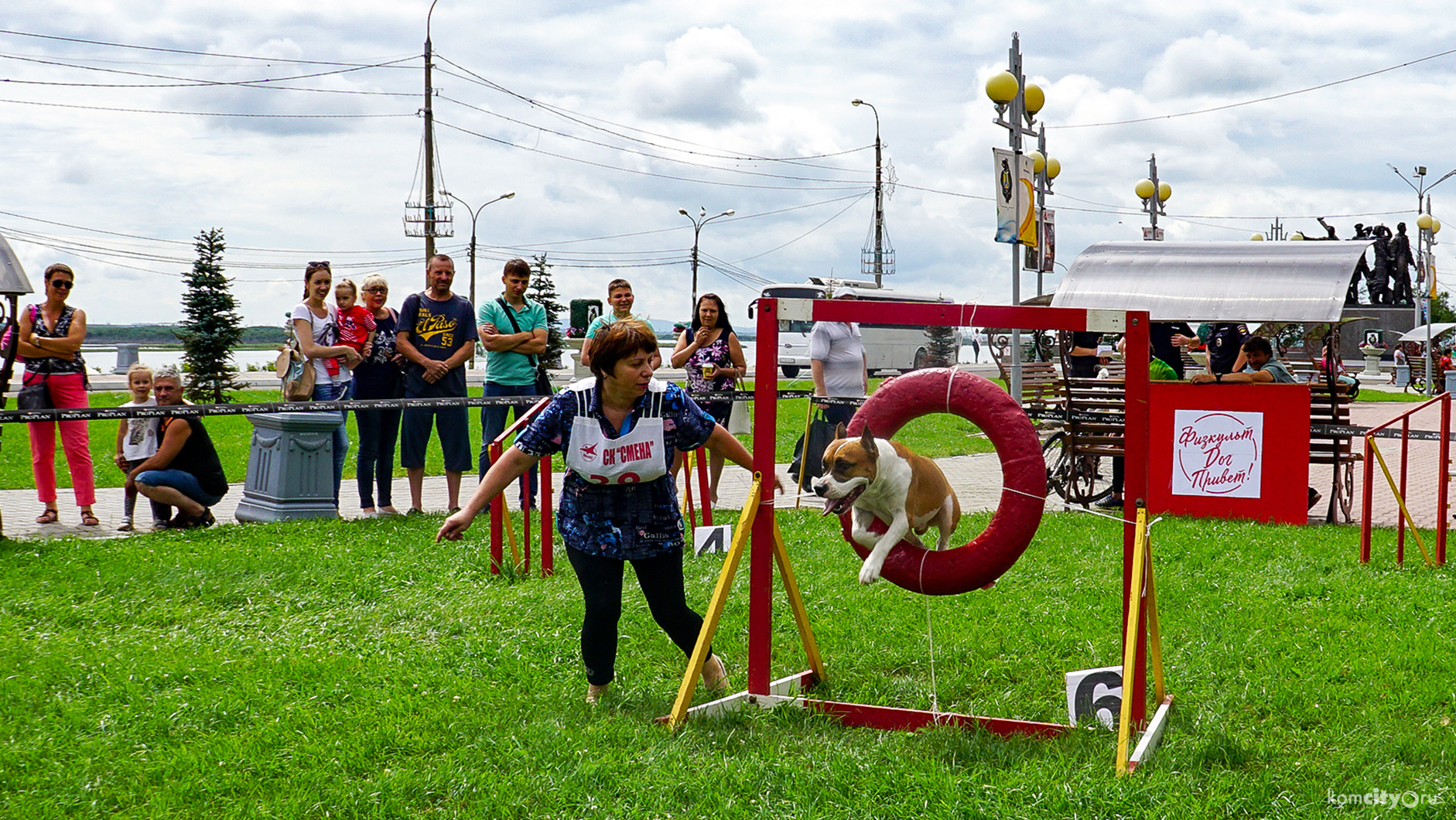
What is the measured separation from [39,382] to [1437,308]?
83990 millimetres

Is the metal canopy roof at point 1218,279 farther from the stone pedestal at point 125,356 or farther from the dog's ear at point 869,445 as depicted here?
the stone pedestal at point 125,356

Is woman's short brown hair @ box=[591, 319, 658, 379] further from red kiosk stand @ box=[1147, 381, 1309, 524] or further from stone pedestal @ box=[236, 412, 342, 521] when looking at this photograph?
red kiosk stand @ box=[1147, 381, 1309, 524]

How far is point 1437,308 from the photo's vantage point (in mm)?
75125

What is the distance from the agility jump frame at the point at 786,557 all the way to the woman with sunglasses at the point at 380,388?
5.21 m

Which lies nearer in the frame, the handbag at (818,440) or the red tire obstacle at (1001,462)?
the red tire obstacle at (1001,462)

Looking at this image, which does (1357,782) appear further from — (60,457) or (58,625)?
(60,457)

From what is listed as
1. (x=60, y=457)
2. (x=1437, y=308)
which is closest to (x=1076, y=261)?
(x=60, y=457)

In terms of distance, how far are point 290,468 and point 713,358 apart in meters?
3.35

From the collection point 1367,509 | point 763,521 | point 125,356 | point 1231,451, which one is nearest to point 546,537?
point 763,521

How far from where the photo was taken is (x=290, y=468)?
29.2 ft

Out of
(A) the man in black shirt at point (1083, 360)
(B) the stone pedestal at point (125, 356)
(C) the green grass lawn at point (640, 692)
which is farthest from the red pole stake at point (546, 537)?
(B) the stone pedestal at point (125, 356)

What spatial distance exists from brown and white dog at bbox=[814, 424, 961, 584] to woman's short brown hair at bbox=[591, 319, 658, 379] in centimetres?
78

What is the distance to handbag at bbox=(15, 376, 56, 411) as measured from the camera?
8.30 m

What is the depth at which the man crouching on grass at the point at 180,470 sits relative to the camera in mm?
8289
